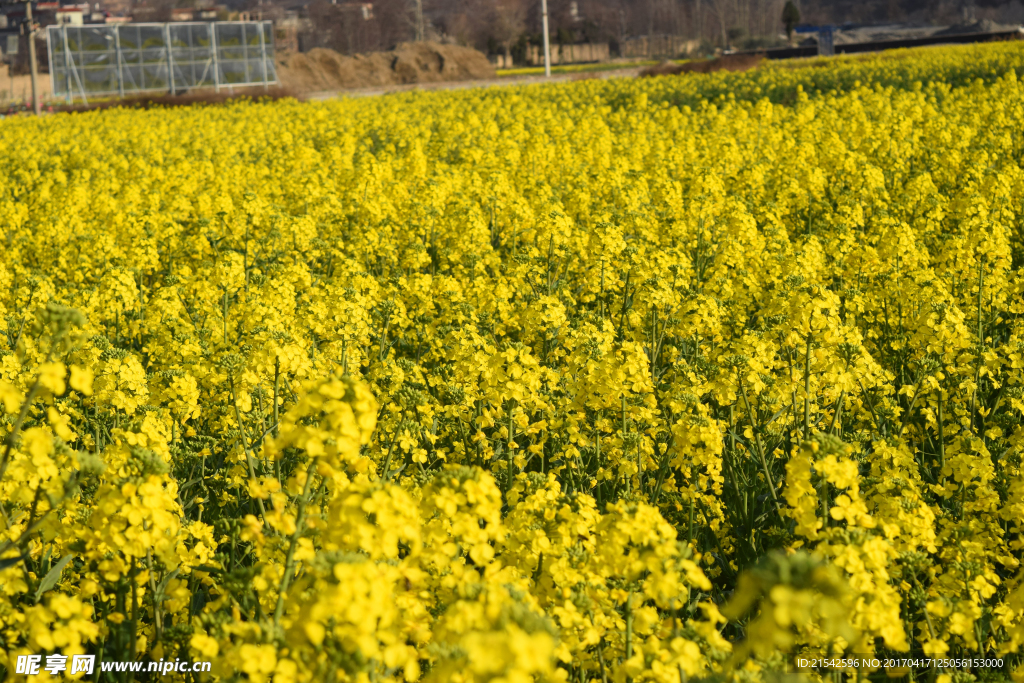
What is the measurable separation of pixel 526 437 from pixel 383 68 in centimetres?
5637

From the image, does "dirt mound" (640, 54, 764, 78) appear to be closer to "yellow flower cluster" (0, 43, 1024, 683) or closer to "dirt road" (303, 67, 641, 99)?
"dirt road" (303, 67, 641, 99)

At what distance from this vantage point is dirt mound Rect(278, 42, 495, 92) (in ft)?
180

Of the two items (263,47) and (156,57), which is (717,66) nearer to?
(263,47)

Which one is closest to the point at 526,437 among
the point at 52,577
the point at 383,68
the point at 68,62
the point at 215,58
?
the point at 52,577

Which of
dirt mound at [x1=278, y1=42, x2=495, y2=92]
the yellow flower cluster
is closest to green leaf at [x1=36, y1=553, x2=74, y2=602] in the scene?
the yellow flower cluster

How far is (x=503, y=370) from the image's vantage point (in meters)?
4.96

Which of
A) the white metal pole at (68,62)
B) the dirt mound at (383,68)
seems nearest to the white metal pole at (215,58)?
→ the white metal pole at (68,62)

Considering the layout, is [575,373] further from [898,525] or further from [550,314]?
[898,525]

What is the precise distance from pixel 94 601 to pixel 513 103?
82.4ft

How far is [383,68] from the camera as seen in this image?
190 feet

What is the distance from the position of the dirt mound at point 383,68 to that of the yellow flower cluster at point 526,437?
46.2m

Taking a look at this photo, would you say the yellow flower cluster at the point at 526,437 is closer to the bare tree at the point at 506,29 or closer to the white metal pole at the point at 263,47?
the white metal pole at the point at 263,47

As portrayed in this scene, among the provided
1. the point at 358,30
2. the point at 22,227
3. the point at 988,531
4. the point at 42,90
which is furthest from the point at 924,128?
the point at 358,30

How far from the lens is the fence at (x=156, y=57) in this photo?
38.4 meters
